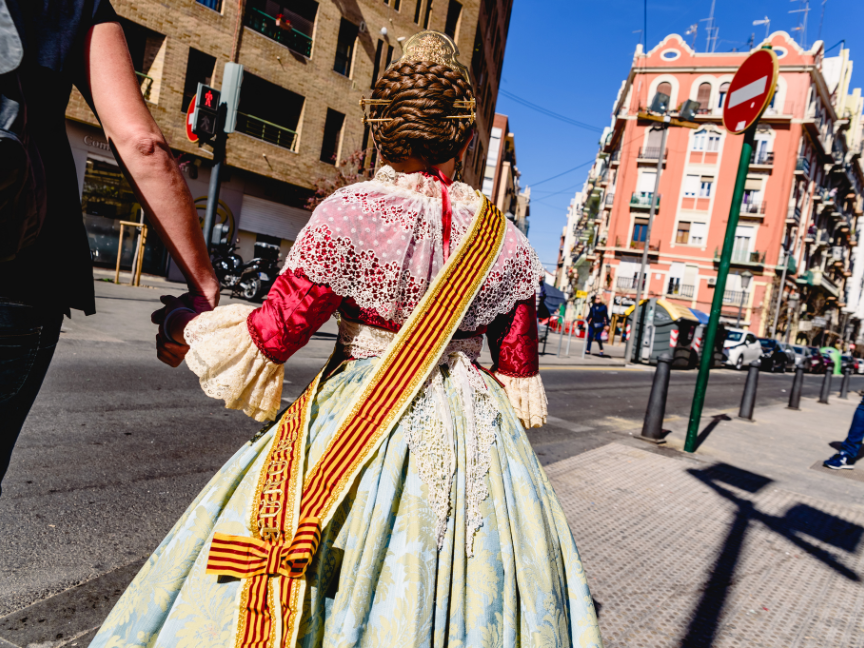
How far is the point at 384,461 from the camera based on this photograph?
1.40 m

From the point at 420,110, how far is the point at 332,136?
2104 cm

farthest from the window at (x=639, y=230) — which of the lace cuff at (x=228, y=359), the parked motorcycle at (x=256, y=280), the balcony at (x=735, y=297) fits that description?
the lace cuff at (x=228, y=359)

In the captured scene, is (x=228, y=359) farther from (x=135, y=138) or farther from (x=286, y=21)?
(x=286, y=21)

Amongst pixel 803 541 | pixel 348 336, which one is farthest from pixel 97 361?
pixel 803 541

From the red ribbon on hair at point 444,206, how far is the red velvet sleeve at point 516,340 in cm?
31

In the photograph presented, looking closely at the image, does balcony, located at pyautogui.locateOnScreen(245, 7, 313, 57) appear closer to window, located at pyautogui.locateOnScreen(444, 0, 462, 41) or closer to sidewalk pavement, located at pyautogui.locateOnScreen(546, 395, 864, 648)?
window, located at pyautogui.locateOnScreen(444, 0, 462, 41)

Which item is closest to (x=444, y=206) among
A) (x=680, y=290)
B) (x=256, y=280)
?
(x=256, y=280)

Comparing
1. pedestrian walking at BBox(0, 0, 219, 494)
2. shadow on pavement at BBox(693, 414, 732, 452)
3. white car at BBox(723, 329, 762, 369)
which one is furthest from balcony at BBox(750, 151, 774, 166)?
pedestrian walking at BBox(0, 0, 219, 494)

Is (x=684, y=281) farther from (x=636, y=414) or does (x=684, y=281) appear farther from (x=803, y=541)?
(x=803, y=541)

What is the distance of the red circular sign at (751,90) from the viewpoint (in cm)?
543

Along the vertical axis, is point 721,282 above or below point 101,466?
above

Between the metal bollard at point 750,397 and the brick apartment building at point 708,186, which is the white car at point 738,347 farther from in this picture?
the metal bollard at point 750,397

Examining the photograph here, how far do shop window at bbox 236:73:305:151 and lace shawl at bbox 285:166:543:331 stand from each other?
18802mm

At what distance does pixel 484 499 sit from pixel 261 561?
50 cm
